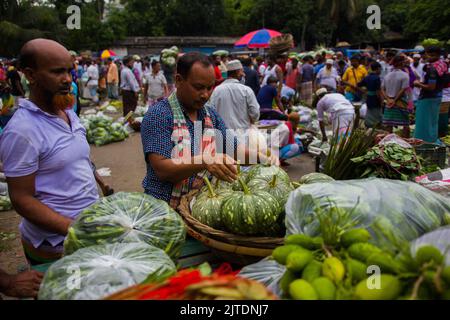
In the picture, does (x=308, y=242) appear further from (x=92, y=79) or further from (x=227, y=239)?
(x=92, y=79)

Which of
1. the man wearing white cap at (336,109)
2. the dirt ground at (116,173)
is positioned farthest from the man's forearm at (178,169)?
the man wearing white cap at (336,109)

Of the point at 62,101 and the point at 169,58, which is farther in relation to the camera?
the point at 169,58

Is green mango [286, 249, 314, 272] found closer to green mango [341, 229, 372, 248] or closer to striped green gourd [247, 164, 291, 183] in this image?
green mango [341, 229, 372, 248]

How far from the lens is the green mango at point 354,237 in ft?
3.81

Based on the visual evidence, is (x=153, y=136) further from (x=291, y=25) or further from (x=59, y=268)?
(x=291, y=25)

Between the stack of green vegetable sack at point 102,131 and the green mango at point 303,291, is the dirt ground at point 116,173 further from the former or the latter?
the green mango at point 303,291

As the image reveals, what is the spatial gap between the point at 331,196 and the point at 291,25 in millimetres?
42495

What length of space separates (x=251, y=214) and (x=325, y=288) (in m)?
0.67

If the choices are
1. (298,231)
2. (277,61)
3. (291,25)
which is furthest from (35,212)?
(291,25)

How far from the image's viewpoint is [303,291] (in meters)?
1.02

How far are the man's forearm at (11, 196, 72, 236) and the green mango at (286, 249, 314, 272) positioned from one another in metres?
1.15

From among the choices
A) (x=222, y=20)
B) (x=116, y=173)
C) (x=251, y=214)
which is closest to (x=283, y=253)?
(x=251, y=214)

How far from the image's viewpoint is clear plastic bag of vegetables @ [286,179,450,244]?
1.32 m

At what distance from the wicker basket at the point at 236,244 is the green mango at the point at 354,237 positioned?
46 cm
